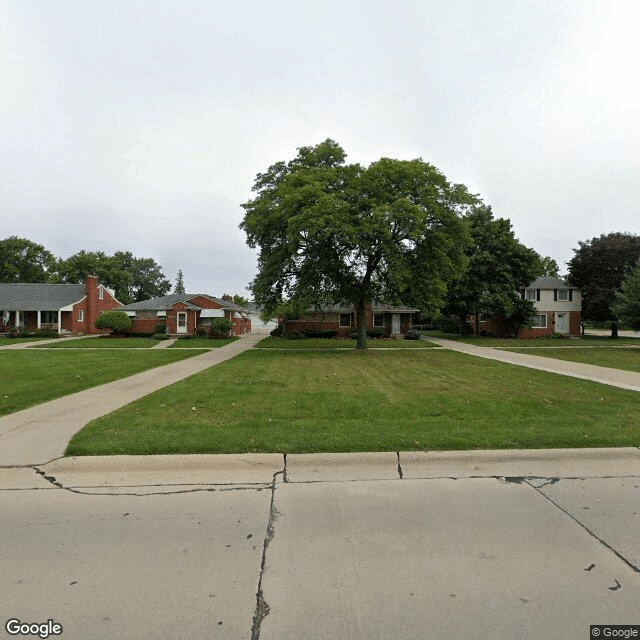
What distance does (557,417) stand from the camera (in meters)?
6.82

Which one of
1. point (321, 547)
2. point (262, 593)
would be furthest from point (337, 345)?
point (262, 593)

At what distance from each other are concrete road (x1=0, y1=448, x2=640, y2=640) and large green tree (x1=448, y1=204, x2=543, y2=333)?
28.7m

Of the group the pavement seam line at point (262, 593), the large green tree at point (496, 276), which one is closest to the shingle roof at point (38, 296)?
the large green tree at point (496, 276)

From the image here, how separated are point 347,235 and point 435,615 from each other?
17.2 meters

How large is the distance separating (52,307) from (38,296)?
11.3 feet

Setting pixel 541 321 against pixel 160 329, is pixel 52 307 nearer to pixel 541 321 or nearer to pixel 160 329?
pixel 160 329

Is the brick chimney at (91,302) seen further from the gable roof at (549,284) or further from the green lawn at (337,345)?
the gable roof at (549,284)

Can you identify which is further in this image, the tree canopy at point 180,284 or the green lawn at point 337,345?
the tree canopy at point 180,284

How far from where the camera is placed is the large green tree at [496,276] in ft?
104

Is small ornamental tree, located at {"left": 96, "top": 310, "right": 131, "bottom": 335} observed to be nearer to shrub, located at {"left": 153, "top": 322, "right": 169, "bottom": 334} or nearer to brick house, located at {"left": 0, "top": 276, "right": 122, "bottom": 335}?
shrub, located at {"left": 153, "top": 322, "right": 169, "bottom": 334}

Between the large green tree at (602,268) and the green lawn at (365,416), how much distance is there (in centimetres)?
2850

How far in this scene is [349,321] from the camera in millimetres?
38531

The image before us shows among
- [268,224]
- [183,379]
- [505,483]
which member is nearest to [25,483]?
[505,483]

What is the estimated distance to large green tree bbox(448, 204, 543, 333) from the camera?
31734mm
